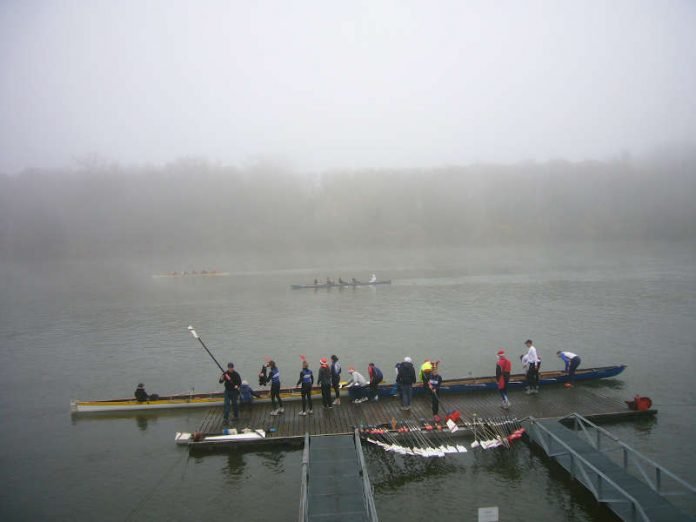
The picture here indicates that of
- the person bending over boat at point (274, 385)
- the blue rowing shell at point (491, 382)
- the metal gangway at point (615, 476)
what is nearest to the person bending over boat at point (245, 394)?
the person bending over boat at point (274, 385)

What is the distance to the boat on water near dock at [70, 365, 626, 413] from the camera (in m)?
18.4

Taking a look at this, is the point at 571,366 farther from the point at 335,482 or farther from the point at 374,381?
the point at 335,482

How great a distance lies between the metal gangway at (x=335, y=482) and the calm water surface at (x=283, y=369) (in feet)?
3.60

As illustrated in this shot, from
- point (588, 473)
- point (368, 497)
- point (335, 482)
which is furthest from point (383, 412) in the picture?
point (588, 473)

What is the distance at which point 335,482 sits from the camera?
38.9 ft

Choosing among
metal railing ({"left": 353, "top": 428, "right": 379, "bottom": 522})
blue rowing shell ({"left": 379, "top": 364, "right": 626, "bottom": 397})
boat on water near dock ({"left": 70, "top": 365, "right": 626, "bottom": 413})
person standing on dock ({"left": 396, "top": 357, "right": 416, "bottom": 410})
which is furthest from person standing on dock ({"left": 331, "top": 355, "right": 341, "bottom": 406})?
metal railing ({"left": 353, "top": 428, "right": 379, "bottom": 522})

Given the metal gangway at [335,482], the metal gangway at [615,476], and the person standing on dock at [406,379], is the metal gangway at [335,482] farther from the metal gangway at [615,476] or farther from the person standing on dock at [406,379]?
the metal gangway at [615,476]

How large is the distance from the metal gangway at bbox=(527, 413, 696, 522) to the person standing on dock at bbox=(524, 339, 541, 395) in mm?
2468

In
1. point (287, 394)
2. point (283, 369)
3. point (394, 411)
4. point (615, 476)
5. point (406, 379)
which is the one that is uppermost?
point (406, 379)

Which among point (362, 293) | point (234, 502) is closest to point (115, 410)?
point (234, 502)

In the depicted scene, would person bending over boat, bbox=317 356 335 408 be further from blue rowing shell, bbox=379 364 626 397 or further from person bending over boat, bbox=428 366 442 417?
person bending over boat, bbox=428 366 442 417

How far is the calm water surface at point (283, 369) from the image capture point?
12.9 m

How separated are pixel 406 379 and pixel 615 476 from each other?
673cm

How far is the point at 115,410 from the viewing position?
19938 millimetres
